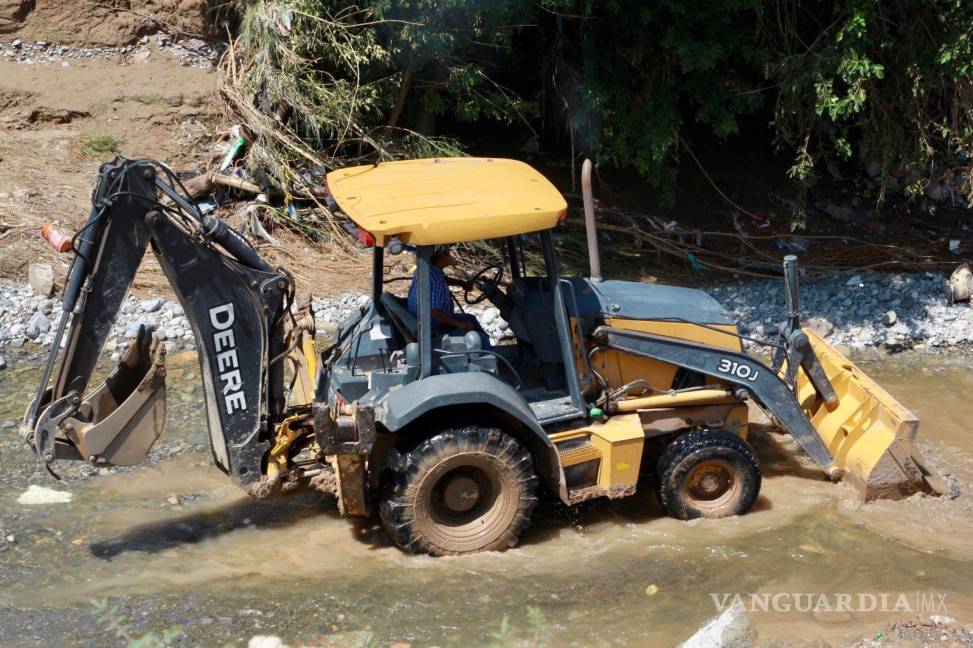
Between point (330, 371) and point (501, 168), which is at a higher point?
point (501, 168)

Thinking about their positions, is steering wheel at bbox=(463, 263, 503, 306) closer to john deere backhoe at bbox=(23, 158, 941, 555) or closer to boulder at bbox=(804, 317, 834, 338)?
john deere backhoe at bbox=(23, 158, 941, 555)

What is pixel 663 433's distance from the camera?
626 cm

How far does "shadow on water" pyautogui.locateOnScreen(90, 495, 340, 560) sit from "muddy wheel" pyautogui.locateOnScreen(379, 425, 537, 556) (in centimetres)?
85

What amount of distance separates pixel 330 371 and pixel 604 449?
1738 mm

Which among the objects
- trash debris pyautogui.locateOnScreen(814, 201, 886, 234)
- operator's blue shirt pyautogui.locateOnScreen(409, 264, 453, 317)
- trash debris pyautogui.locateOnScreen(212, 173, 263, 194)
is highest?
trash debris pyautogui.locateOnScreen(212, 173, 263, 194)

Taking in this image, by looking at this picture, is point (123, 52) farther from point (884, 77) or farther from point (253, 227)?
point (884, 77)

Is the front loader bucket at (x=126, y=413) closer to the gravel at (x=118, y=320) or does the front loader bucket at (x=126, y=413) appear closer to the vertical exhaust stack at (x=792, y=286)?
the gravel at (x=118, y=320)

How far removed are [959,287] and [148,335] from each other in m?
8.32

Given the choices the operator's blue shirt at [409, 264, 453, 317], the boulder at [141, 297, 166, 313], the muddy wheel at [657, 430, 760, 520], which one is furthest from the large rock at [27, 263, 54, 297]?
the muddy wheel at [657, 430, 760, 520]

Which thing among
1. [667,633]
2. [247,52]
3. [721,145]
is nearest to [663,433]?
[667,633]

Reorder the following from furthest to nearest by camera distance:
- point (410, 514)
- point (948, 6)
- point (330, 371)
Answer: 1. point (948, 6)
2. point (330, 371)
3. point (410, 514)

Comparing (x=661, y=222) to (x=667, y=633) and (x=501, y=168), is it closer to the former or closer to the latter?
(x=501, y=168)

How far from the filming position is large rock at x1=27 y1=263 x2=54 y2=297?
31.3 feet

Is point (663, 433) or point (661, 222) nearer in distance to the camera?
point (663, 433)
